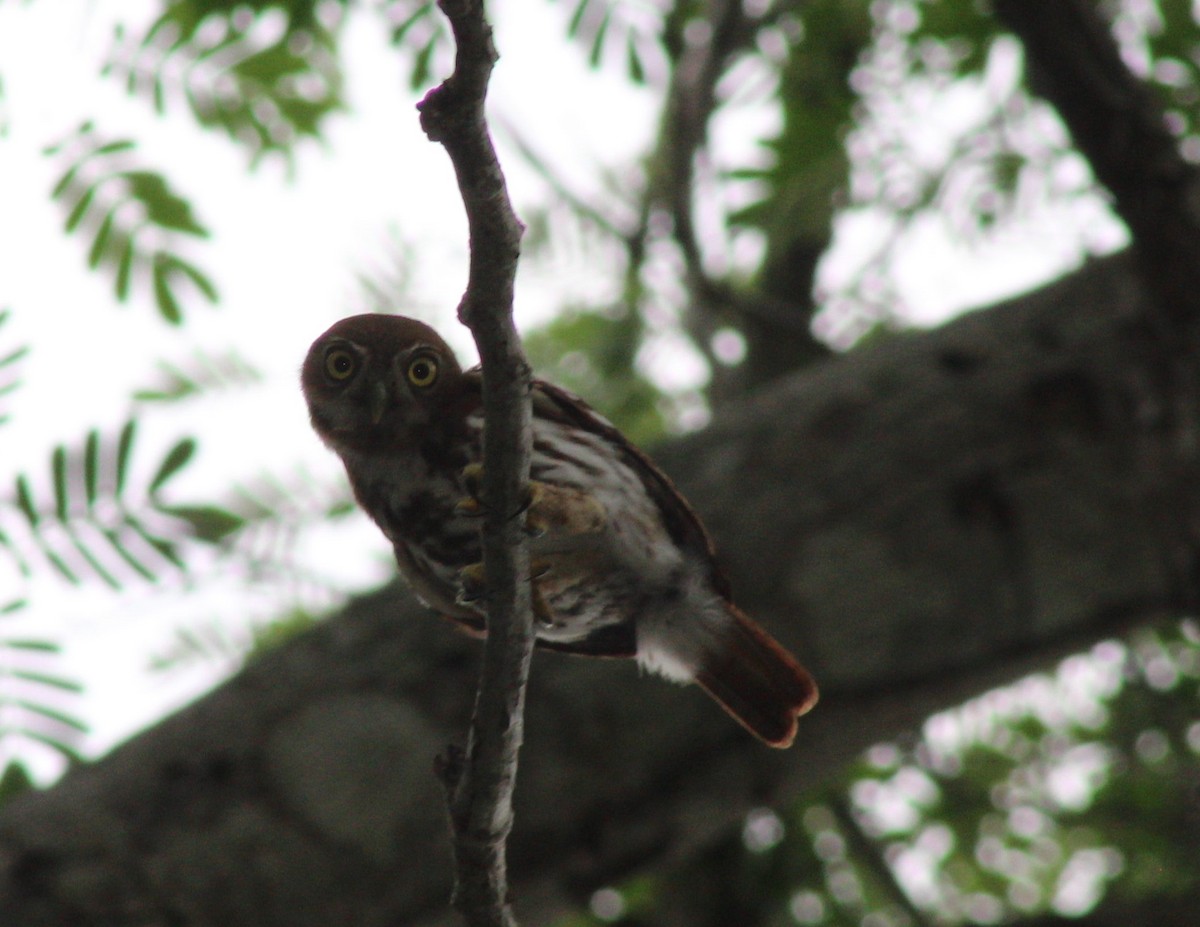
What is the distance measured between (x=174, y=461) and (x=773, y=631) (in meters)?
2.19

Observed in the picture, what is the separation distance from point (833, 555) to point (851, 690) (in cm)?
49

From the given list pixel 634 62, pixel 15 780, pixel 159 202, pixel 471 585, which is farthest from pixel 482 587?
pixel 159 202

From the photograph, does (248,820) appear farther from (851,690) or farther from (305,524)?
(851,690)

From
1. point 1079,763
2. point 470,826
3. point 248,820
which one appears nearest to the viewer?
point 470,826

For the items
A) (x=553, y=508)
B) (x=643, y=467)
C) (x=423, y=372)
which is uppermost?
(x=423, y=372)

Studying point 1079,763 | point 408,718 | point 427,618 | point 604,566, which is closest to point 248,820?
point 408,718

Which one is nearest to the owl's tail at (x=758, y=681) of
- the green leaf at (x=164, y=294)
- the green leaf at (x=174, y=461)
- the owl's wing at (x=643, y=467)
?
the owl's wing at (x=643, y=467)

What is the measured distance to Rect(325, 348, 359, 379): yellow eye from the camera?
10.6 feet

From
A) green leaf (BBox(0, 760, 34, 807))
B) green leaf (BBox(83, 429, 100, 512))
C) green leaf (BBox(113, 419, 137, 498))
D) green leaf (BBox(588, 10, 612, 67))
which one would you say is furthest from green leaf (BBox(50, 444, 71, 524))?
green leaf (BBox(588, 10, 612, 67))

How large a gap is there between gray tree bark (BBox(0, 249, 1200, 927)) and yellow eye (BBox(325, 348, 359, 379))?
5.62 ft

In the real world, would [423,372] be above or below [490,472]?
below

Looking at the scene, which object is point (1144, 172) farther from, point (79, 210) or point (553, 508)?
point (79, 210)

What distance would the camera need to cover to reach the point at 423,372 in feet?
10.5

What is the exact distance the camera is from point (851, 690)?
190 inches
